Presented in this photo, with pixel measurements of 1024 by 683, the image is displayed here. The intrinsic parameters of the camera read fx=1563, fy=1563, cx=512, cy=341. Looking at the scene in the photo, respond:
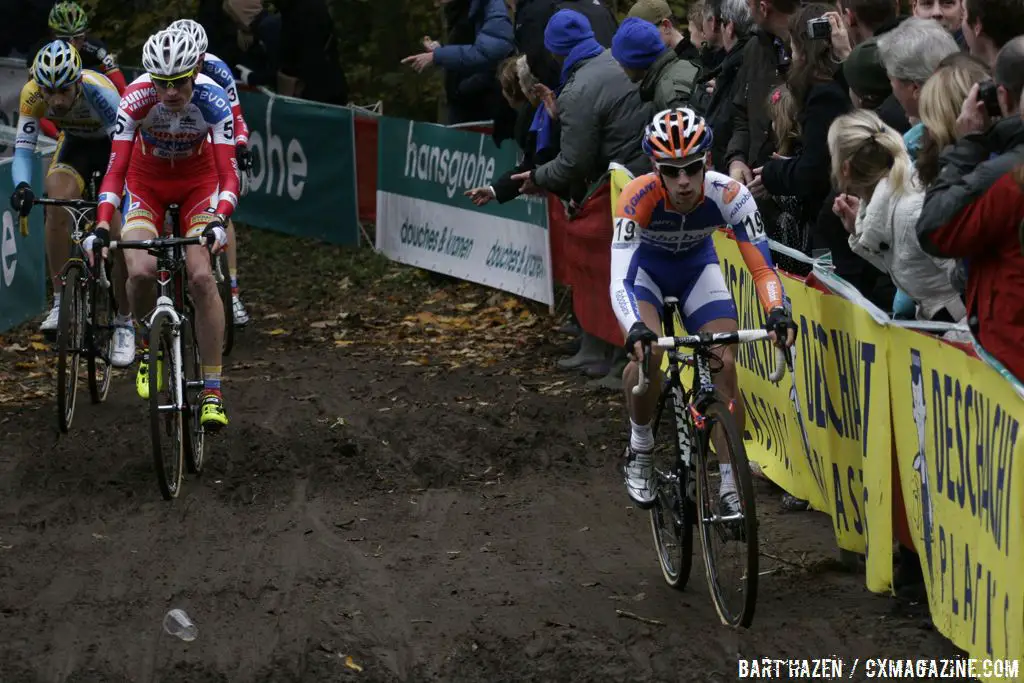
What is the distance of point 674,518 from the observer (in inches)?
276

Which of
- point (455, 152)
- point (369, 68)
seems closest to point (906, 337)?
point (455, 152)

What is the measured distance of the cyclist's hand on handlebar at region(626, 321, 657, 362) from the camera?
21.0 ft

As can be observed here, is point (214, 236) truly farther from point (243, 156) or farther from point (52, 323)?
point (52, 323)

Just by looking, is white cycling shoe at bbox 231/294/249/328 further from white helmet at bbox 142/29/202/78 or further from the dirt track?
white helmet at bbox 142/29/202/78

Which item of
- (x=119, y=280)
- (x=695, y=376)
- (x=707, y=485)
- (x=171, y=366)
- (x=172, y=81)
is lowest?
(x=119, y=280)

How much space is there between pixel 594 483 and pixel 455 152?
6588 mm

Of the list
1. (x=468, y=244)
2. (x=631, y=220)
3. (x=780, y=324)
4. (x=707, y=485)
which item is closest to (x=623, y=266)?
(x=631, y=220)

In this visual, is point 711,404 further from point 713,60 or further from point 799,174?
point 713,60

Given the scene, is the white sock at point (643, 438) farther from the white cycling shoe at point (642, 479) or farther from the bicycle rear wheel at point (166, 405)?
the bicycle rear wheel at point (166, 405)

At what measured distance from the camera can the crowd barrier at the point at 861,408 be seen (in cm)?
529

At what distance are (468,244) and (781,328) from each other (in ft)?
28.6

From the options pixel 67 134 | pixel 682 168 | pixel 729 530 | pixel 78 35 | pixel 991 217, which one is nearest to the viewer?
pixel 991 217

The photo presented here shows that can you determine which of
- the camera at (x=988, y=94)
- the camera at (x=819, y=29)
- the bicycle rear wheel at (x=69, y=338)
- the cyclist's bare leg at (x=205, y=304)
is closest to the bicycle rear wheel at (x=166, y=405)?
the cyclist's bare leg at (x=205, y=304)

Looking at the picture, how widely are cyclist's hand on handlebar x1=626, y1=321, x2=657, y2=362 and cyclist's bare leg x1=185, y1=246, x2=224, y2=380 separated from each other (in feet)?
11.7
